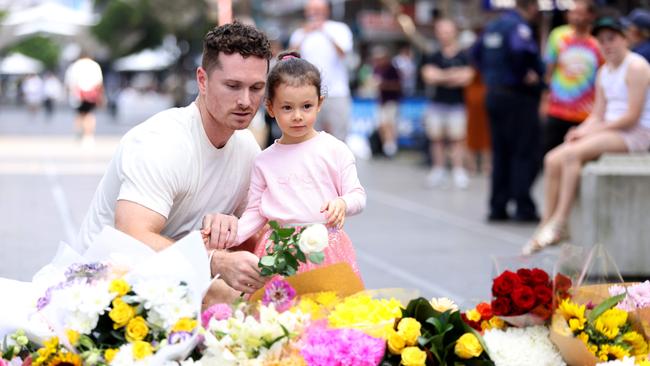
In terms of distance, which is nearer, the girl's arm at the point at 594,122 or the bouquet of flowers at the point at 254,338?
the bouquet of flowers at the point at 254,338

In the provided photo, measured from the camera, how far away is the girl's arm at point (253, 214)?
13.9 ft

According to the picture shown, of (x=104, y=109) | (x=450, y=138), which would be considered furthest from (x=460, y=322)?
(x=104, y=109)

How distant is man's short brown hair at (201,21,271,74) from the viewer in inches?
161

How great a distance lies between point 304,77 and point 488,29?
7397 millimetres

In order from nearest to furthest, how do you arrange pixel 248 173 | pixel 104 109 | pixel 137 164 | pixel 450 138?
1. pixel 137 164
2. pixel 248 173
3. pixel 450 138
4. pixel 104 109

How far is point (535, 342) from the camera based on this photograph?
349 centimetres

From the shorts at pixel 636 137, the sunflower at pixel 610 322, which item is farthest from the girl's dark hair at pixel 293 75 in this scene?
the shorts at pixel 636 137

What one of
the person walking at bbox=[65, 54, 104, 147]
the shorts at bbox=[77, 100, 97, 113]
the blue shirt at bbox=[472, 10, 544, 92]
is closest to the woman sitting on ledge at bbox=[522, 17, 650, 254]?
the blue shirt at bbox=[472, 10, 544, 92]

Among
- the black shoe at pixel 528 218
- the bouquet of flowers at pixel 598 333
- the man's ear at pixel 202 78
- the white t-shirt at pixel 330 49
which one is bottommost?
the black shoe at pixel 528 218

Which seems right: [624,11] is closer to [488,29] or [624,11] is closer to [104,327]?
[488,29]

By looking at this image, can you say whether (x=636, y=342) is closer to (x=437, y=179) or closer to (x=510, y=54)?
(x=510, y=54)

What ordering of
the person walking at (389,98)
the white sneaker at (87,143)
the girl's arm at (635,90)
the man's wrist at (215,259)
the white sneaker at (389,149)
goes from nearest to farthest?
the man's wrist at (215,259) → the girl's arm at (635,90) → the white sneaker at (389,149) → the person walking at (389,98) → the white sneaker at (87,143)

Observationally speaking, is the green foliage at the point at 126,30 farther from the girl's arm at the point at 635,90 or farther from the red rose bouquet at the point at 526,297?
the red rose bouquet at the point at 526,297

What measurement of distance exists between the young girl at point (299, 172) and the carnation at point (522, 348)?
0.76m
